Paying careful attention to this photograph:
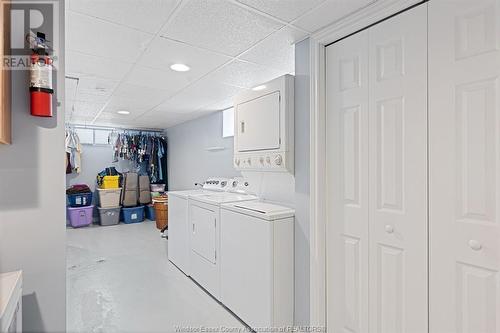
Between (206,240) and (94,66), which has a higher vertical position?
(94,66)

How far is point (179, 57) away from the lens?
7.38ft

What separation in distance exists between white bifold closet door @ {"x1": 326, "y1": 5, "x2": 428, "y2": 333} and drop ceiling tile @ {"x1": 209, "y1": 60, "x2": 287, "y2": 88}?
78cm

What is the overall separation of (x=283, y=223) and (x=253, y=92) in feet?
3.96

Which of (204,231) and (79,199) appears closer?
(204,231)

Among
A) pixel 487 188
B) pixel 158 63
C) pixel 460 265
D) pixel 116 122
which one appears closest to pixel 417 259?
pixel 460 265

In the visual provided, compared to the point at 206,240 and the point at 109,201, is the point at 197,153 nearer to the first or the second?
the point at 109,201

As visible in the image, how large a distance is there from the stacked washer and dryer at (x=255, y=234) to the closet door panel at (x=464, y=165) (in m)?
0.95

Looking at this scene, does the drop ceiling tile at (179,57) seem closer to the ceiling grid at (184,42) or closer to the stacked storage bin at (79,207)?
the ceiling grid at (184,42)

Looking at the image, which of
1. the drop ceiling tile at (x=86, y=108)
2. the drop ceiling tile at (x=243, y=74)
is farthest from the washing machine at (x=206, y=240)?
the drop ceiling tile at (x=86, y=108)

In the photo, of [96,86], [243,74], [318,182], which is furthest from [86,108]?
[318,182]

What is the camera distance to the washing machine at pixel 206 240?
2574 millimetres

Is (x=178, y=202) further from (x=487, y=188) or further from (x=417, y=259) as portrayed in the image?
(x=487, y=188)

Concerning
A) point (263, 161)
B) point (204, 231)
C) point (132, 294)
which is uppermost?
point (263, 161)

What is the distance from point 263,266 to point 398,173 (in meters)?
1.14
